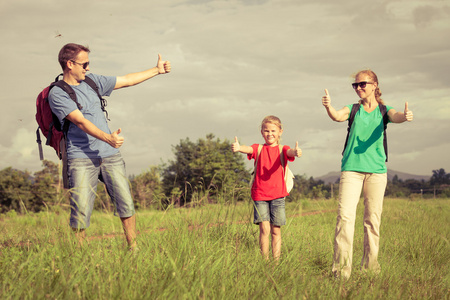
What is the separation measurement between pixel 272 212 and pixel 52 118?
273 centimetres

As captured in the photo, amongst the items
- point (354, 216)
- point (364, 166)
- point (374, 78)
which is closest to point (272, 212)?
point (354, 216)

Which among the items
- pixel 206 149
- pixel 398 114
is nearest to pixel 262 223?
pixel 398 114

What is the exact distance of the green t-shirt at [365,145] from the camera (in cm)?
521

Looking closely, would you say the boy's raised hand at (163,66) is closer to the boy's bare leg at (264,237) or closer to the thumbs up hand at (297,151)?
the thumbs up hand at (297,151)

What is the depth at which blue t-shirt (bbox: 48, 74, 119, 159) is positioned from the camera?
4.73m

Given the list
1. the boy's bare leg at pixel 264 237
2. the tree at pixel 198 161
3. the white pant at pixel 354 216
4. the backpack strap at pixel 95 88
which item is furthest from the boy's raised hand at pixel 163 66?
the tree at pixel 198 161

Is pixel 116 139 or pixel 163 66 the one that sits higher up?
pixel 163 66

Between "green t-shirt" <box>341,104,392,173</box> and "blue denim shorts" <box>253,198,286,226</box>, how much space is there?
85 cm

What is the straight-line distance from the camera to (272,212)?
535 centimetres

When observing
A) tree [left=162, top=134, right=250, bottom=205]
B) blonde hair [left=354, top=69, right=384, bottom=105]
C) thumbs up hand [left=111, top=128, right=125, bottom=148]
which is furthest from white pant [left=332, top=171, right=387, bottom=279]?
tree [left=162, top=134, right=250, bottom=205]

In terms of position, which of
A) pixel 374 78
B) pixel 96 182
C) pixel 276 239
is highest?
pixel 374 78

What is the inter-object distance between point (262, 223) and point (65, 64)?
2842 millimetres

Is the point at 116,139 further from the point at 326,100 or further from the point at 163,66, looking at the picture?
the point at 326,100

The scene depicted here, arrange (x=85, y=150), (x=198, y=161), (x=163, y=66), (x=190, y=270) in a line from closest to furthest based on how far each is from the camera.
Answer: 1. (x=190, y=270)
2. (x=85, y=150)
3. (x=163, y=66)
4. (x=198, y=161)
